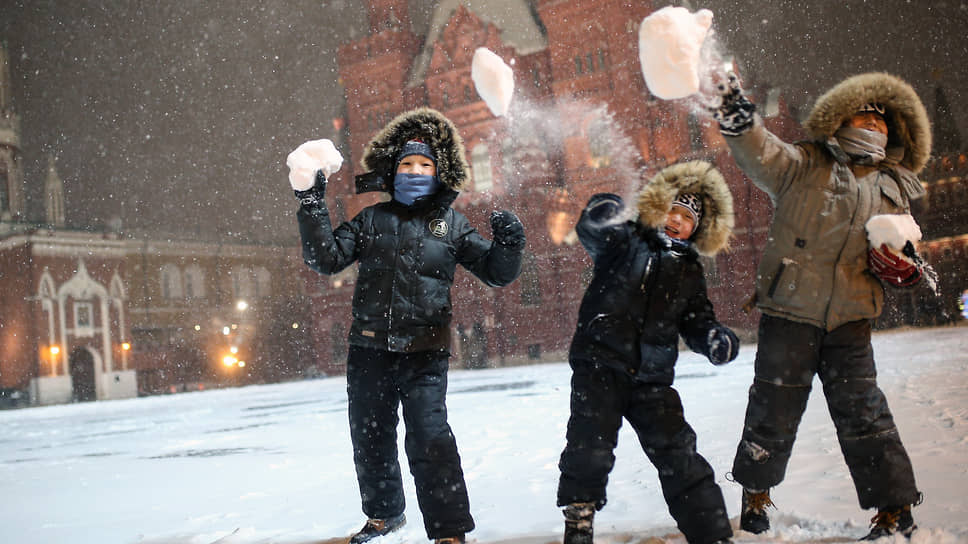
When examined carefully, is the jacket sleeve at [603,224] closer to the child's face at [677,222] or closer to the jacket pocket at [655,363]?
the child's face at [677,222]

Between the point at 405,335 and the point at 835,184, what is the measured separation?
1.87 meters

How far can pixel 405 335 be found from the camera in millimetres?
3066

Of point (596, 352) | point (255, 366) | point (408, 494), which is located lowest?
point (255, 366)

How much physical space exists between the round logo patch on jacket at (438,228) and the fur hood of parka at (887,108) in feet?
5.34

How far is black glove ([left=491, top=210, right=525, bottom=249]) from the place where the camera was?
10.3 ft

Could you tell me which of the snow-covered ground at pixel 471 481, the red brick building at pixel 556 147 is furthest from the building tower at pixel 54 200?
the snow-covered ground at pixel 471 481

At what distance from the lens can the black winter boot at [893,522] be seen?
2.70 metres

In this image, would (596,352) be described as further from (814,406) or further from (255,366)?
(255,366)

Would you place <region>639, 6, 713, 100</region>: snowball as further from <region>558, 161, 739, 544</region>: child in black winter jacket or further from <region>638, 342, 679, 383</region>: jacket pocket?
<region>638, 342, 679, 383</region>: jacket pocket

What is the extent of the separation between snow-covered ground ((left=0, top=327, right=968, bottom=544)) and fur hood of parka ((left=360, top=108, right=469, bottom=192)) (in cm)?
167

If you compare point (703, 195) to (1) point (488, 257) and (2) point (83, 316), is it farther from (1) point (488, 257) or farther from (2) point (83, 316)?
(2) point (83, 316)

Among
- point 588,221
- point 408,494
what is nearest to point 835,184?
point 588,221

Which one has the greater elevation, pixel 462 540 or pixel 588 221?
pixel 588 221

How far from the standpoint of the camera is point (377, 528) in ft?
10.6
